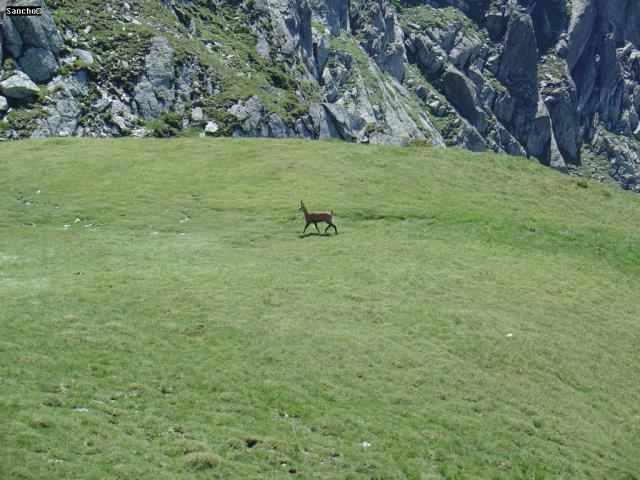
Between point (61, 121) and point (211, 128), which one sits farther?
point (211, 128)

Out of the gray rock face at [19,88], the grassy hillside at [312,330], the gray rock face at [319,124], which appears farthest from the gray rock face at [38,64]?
the grassy hillside at [312,330]

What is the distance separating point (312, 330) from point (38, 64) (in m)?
129

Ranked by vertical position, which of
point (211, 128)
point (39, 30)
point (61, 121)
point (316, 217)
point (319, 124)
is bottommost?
point (319, 124)

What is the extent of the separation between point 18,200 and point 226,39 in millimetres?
146357

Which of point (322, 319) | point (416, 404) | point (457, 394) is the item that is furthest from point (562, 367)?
point (322, 319)

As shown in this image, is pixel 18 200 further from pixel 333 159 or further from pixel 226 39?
pixel 226 39

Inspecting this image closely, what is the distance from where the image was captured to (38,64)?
5325 inches

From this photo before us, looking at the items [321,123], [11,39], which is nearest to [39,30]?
[11,39]

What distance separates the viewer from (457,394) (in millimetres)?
24906

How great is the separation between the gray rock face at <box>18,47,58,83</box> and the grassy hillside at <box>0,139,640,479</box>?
8630cm

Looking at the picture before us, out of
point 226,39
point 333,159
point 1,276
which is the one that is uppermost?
point 1,276

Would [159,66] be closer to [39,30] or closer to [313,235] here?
[39,30]

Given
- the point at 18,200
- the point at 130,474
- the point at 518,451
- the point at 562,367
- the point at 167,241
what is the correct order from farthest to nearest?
the point at 18,200 < the point at 167,241 < the point at 562,367 < the point at 518,451 < the point at 130,474

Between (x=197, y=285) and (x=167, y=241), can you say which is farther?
(x=167, y=241)
